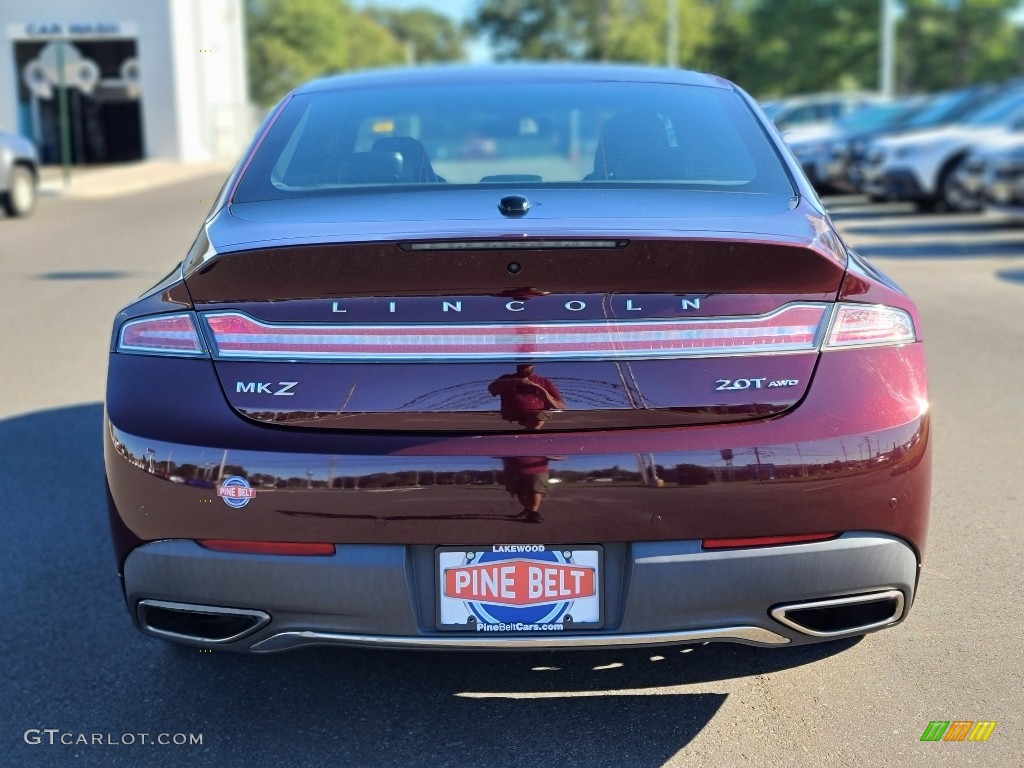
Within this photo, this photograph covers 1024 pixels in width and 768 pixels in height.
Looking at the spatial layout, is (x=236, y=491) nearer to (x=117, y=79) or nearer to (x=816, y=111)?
(x=816, y=111)

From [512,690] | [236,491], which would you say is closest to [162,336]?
[236,491]

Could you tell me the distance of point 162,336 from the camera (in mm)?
2885

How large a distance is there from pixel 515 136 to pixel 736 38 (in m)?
65.0

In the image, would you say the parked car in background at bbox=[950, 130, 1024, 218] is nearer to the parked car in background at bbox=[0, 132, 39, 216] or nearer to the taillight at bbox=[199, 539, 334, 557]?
the taillight at bbox=[199, 539, 334, 557]

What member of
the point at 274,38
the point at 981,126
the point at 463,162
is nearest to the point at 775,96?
the point at 274,38

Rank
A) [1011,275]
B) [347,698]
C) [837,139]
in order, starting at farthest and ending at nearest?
[837,139] → [1011,275] → [347,698]

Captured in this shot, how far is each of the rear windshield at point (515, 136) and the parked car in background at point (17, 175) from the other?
16.9 metres

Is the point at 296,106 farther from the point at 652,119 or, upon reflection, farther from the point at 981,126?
the point at 981,126

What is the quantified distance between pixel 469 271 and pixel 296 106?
1.49m

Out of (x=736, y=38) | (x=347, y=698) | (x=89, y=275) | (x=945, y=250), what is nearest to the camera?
(x=347, y=698)

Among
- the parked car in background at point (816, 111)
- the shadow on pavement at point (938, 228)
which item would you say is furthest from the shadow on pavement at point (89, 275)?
the parked car in background at point (816, 111)

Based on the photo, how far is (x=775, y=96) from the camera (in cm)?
6016

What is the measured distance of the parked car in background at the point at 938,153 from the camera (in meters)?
16.9

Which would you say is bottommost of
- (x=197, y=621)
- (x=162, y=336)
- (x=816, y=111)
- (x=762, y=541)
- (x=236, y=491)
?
(x=816, y=111)
